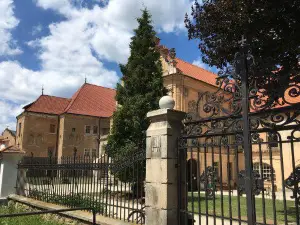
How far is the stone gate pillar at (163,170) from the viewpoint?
547 centimetres

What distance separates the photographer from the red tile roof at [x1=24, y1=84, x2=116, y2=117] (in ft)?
127

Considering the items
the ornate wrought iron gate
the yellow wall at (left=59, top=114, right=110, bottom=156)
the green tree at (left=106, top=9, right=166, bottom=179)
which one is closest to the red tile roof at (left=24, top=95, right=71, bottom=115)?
the yellow wall at (left=59, top=114, right=110, bottom=156)

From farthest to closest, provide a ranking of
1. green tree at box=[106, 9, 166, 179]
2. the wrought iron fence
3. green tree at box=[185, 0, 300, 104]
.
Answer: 1. green tree at box=[106, 9, 166, 179]
2. green tree at box=[185, 0, 300, 104]
3. the wrought iron fence

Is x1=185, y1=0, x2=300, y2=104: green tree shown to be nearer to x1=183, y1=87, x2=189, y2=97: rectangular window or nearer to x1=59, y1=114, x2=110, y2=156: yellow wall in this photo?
x1=183, y1=87, x2=189, y2=97: rectangular window

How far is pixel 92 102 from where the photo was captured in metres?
40.7

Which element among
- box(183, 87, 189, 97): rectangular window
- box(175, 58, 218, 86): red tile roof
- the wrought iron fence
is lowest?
the wrought iron fence

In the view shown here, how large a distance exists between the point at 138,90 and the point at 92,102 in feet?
79.1

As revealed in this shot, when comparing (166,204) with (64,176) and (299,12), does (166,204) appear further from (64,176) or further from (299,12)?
(299,12)

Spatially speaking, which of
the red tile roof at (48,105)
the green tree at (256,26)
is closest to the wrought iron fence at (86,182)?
the green tree at (256,26)

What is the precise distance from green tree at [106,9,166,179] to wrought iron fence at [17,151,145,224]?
6032 millimetres

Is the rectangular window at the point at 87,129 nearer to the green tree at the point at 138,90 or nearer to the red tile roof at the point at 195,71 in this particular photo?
the red tile roof at the point at 195,71

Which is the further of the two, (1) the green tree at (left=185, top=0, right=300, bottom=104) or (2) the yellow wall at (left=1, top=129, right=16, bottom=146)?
(2) the yellow wall at (left=1, top=129, right=16, bottom=146)

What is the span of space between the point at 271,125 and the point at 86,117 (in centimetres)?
3580

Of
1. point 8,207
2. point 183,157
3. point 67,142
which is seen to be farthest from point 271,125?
point 67,142
